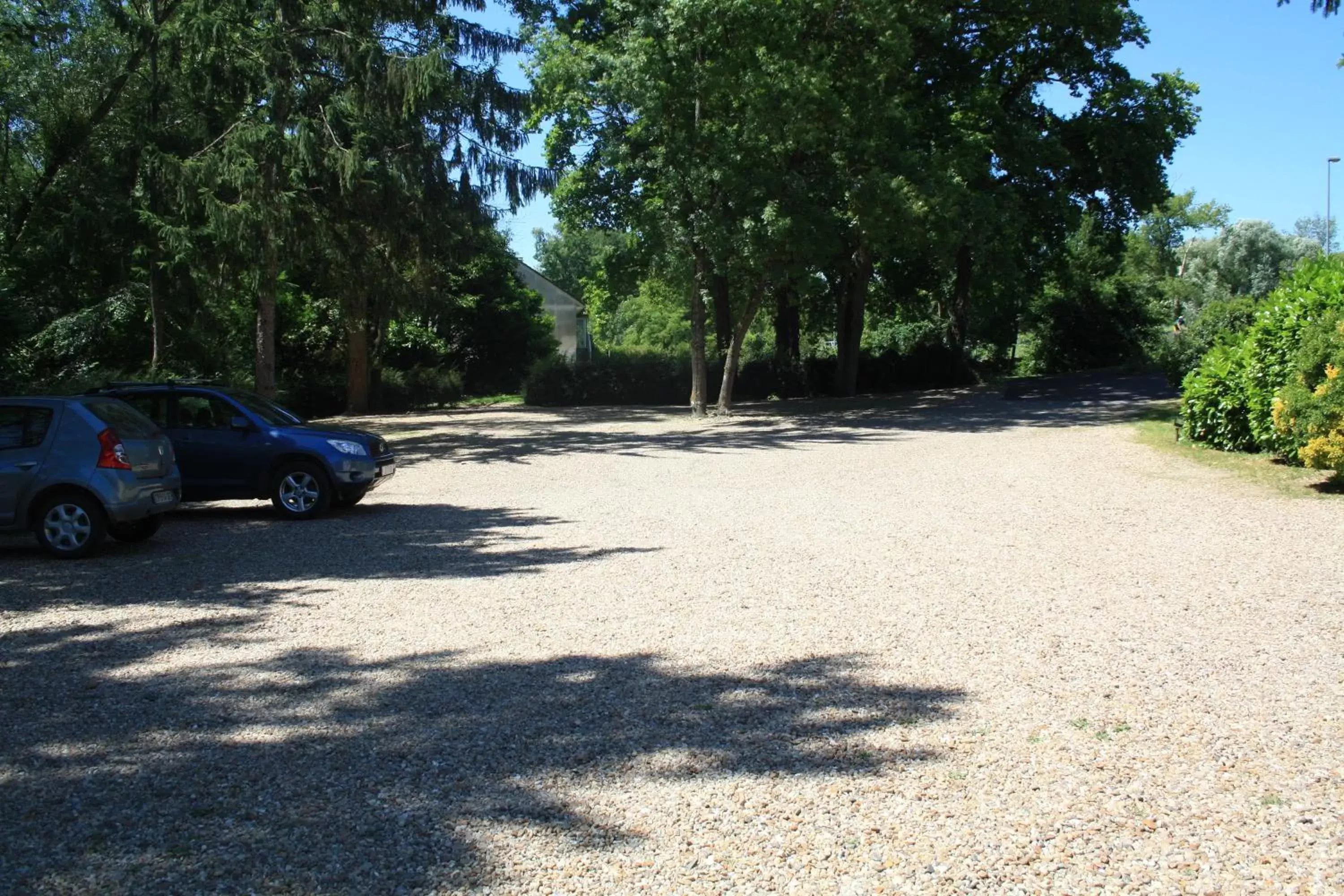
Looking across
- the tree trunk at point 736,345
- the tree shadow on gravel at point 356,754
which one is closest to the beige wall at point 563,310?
the tree trunk at point 736,345

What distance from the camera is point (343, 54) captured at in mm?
23031

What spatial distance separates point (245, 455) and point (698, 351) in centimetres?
1979

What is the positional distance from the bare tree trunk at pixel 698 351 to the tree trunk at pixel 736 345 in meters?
0.56

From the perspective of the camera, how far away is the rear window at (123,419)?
33.9ft

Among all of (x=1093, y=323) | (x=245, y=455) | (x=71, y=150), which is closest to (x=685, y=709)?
(x=245, y=455)

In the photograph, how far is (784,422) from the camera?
29969 mm

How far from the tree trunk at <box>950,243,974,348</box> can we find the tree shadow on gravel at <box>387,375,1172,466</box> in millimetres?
2822

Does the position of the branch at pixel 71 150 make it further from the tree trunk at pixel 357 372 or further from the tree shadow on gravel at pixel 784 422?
the tree trunk at pixel 357 372

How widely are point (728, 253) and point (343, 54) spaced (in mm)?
9656

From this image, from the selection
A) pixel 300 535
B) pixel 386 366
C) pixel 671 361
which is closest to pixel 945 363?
pixel 671 361

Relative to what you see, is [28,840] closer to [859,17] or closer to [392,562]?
[392,562]

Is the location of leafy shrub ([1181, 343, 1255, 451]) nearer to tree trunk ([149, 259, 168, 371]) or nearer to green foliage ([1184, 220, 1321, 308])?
tree trunk ([149, 259, 168, 371])

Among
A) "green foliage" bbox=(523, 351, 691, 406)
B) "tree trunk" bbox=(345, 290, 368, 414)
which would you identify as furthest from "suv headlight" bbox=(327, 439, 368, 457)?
"green foliage" bbox=(523, 351, 691, 406)

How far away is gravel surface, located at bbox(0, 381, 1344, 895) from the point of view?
3.98 m
